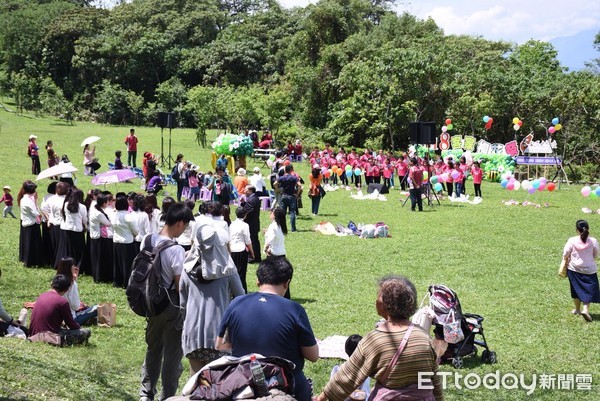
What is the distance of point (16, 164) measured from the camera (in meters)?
26.0

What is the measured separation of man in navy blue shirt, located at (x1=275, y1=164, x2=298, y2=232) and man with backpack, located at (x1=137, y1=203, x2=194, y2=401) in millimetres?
11326

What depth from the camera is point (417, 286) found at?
1202cm

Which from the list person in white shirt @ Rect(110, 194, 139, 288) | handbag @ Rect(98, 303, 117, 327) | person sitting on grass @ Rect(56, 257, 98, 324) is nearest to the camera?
person sitting on grass @ Rect(56, 257, 98, 324)

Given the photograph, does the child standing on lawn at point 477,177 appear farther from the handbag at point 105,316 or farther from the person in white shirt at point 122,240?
the handbag at point 105,316

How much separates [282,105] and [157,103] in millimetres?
14398

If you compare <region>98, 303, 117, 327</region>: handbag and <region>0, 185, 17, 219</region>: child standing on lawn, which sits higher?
<region>0, 185, 17, 219</region>: child standing on lawn

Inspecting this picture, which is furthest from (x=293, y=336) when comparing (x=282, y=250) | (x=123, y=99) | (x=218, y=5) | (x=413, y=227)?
(x=218, y=5)

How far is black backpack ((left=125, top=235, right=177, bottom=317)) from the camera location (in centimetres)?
568

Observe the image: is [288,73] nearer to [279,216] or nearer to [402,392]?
[279,216]

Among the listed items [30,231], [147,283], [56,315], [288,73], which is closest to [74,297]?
[56,315]

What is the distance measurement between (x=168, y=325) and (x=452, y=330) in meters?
3.43

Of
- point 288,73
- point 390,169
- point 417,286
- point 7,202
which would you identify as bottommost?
point 417,286

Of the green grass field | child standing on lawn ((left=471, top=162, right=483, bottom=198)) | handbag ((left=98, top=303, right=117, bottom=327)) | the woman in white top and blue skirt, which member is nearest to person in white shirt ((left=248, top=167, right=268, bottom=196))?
the green grass field

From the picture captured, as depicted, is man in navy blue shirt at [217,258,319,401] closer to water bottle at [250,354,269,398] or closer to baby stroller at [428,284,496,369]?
water bottle at [250,354,269,398]
